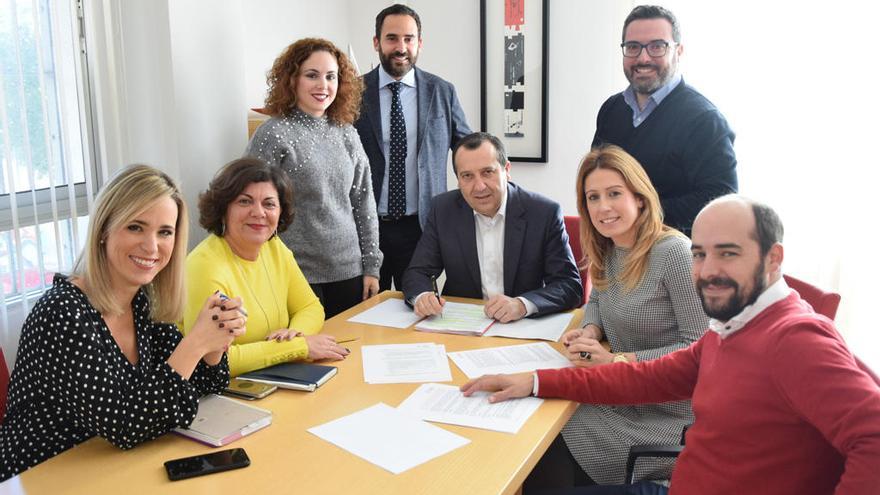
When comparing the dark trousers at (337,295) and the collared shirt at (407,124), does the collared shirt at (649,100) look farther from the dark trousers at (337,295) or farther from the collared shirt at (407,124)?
the dark trousers at (337,295)

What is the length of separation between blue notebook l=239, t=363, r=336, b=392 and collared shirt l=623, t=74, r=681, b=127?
5.12 feet

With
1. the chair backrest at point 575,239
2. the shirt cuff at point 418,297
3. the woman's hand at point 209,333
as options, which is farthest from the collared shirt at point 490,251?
the woman's hand at point 209,333

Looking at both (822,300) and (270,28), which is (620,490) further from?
(270,28)

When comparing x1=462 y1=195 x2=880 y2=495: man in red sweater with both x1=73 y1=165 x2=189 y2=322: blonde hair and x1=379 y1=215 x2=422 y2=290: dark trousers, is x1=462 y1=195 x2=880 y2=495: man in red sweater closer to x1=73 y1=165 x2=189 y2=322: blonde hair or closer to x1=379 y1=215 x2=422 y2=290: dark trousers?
x1=73 y1=165 x2=189 y2=322: blonde hair

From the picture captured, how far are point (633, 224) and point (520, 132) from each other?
6.74 feet

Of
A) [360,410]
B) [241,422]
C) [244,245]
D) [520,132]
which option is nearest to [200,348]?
[241,422]

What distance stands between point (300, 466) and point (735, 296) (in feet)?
2.95

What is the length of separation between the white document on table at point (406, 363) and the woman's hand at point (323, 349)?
0.22ft

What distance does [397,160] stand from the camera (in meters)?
3.21

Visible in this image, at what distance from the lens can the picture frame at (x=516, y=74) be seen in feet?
12.8

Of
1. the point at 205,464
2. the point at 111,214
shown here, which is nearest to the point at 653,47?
the point at 111,214

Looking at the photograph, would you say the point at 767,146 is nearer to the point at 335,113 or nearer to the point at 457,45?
the point at 457,45

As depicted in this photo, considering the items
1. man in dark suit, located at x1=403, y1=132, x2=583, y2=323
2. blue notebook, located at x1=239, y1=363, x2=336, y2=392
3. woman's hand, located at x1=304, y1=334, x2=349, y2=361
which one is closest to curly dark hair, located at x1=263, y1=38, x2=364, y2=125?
man in dark suit, located at x1=403, y1=132, x2=583, y2=323

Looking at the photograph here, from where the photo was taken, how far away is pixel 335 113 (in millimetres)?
2822
